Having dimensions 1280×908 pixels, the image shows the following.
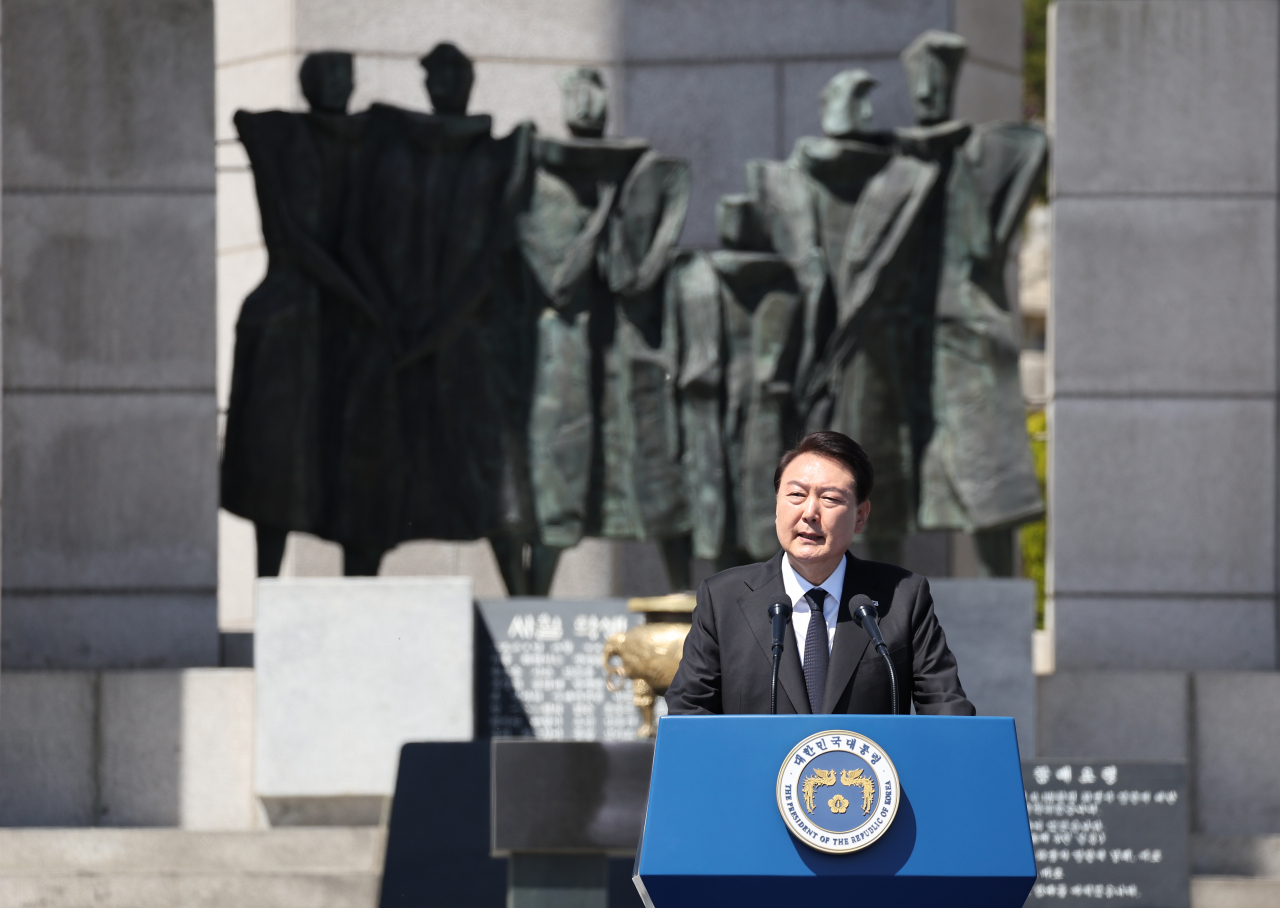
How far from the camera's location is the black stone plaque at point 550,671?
846 centimetres

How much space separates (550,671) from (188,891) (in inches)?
74.0

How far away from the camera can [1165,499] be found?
30.5 ft

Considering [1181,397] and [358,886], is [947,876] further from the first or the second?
[1181,397]

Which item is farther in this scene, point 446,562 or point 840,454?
point 446,562

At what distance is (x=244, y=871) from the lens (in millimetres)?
7785

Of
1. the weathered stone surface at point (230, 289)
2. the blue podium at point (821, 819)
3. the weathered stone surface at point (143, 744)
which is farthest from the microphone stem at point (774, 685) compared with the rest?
the weathered stone surface at point (230, 289)

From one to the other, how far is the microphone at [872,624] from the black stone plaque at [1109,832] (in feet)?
12.7

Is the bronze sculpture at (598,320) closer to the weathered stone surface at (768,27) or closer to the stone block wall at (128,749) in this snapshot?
the stone block wall at (128,749)

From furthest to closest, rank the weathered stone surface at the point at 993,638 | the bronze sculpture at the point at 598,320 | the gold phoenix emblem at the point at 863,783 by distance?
the bronze sculpture at the point at 598,320 → the weathered stone surface at the point at 993,638 → the gold phoenix emblem at the point at 863,783

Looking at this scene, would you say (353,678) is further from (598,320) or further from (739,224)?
(739,224)

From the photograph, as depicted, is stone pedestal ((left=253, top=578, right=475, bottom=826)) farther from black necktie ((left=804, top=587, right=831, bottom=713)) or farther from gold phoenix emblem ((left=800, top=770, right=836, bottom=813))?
gold phoenix emblem ((left=800, top=770, right=836, bottom=813))

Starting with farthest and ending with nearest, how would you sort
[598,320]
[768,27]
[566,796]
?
[768,27] < [598,320] < [566,796]

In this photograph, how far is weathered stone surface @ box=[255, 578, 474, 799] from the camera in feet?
27.8

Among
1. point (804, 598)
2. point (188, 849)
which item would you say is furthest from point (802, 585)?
point (188, 849)
